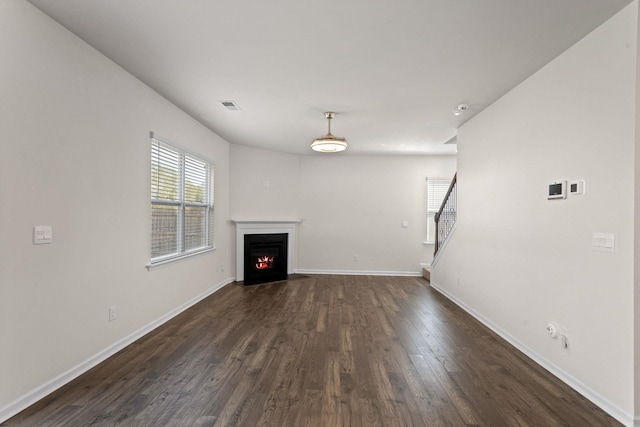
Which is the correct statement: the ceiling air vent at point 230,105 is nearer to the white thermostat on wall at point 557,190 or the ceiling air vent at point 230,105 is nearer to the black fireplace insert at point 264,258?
the black fireplace insert at point 264,258

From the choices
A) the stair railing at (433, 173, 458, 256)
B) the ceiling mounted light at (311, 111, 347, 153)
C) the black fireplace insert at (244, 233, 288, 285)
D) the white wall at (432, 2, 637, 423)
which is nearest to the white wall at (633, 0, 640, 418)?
the white wall at (432, 2, 637, 423)

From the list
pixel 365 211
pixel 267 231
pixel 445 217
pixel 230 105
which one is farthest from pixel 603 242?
pixel 267 231

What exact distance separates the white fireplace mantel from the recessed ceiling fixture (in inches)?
151

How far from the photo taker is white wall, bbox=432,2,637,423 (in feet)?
6.61

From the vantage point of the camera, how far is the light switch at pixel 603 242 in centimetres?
209

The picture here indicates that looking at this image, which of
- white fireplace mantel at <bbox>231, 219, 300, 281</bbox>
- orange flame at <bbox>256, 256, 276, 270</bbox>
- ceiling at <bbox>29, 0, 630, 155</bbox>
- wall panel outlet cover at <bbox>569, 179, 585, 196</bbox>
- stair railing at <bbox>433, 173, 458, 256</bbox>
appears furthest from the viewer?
orange flame at <bbox>256, 256, 276, 270</bbox>

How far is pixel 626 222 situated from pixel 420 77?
1.97 m

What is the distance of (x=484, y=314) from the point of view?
3801 millimetres

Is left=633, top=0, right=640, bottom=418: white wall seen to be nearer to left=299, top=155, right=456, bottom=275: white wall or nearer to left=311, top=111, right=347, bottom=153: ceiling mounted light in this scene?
left=311, top=111, right=347, bottom=153: ceiling mounted light

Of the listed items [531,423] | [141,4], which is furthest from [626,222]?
[141,4]

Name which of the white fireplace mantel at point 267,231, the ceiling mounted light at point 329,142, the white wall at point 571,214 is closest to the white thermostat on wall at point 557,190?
the white wall at point 571,214

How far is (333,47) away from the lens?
2490mm

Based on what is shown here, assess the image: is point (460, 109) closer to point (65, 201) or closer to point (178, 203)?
point (178, 203)

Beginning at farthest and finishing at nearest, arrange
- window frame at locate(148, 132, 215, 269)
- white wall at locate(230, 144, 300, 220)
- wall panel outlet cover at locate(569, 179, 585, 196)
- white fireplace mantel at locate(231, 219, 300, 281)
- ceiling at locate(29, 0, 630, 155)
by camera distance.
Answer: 1. white wall at locate(230, 144, 300, 220)
2. white fireplace mantel at locate(231, 219, 300, 281)
3. window frame at locate(148, 132, 215, 269)
4. wall panel outlet cover at locate(569, 179, 585, 196)
5. ceiling at locate(29, 0, 630, 155)
